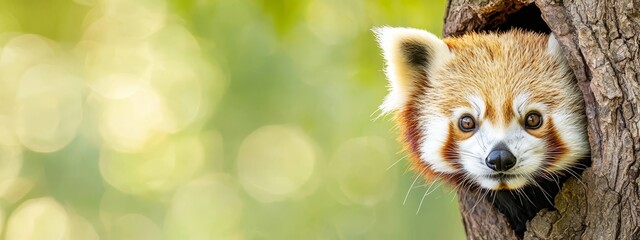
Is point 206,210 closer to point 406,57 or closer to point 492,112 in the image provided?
point 406,57

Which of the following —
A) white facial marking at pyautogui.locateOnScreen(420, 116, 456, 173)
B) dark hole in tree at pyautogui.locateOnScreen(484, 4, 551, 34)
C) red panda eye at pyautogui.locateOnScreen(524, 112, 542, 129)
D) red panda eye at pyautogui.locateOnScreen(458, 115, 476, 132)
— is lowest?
white facial marking at pyautogui.locateOnScreen(420, 116, 456, 173)

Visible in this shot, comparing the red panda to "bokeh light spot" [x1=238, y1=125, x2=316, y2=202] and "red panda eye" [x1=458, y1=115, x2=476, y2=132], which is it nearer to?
"red panda eye" [x1=458, y1=115, x2=476, y2=132]

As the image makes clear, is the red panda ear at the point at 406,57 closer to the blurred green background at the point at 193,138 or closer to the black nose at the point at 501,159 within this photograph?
the black nose at the point at 501,159

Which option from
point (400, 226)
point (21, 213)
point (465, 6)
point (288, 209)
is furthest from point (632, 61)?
point (21, 213)

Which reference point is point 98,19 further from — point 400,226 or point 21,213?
point 400,226

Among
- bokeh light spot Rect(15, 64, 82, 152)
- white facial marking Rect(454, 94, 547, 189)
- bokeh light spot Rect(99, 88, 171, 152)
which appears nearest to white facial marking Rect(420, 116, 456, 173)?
white facial marking Rect(454, 94, 547, 189)

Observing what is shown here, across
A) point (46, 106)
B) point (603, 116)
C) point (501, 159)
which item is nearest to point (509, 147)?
point (501, 159)
